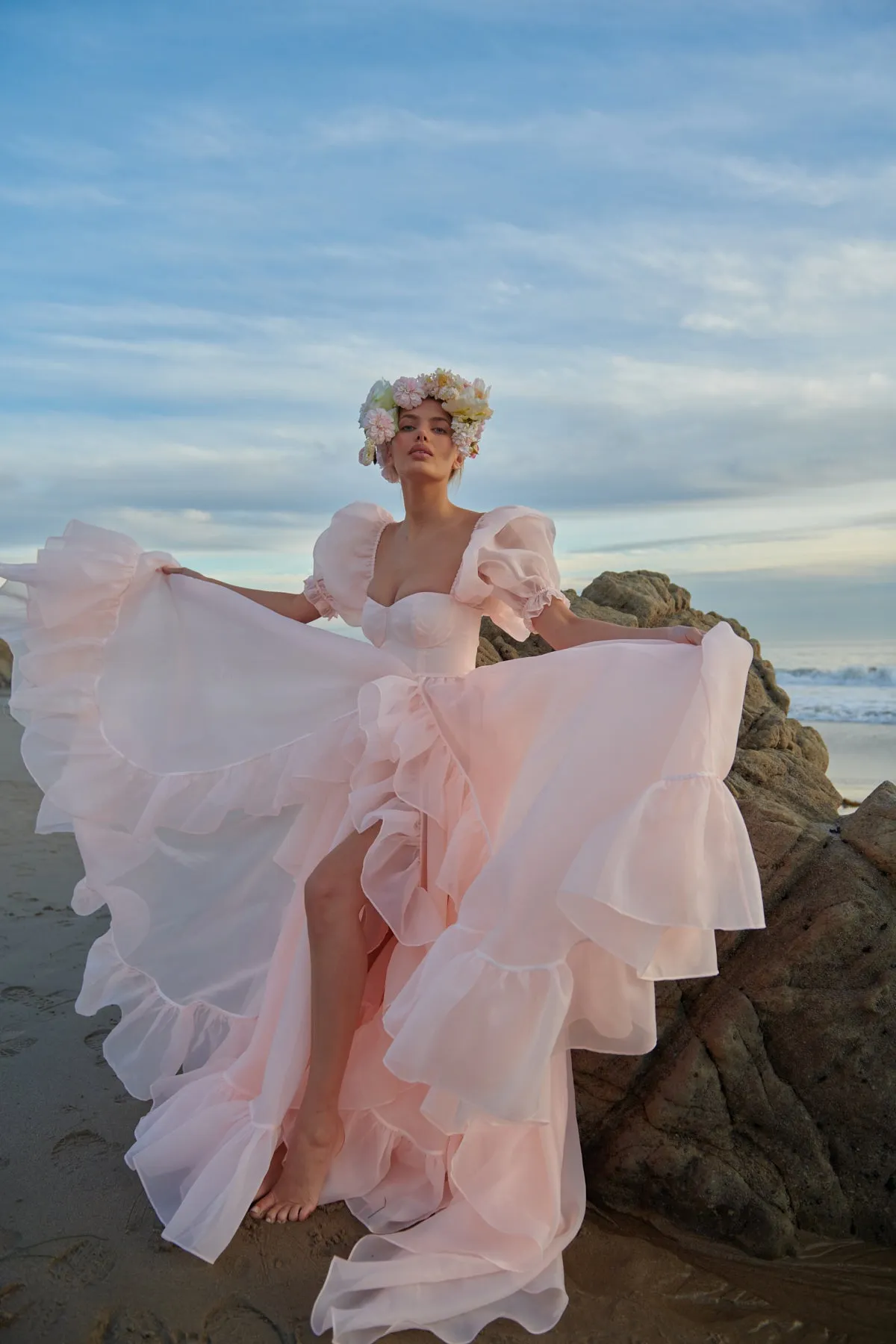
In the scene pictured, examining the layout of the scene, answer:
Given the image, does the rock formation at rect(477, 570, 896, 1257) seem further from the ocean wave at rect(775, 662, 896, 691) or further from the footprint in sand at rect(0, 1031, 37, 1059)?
the ocean wave at rect(775, 662, 896, 691)

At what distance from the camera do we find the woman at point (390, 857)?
8.84ft

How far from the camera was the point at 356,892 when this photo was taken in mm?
3193

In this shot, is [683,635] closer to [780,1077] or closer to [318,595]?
[780,1077]

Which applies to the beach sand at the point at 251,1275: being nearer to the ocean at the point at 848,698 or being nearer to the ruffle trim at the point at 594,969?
the ruffle trim at the point at 594,969

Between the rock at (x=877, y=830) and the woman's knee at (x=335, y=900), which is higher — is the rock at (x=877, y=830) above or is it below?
above

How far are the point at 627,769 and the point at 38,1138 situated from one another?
7.24 feet

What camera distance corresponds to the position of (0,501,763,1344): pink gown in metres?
2.68

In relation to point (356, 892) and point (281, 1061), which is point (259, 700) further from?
point (281, 1061)

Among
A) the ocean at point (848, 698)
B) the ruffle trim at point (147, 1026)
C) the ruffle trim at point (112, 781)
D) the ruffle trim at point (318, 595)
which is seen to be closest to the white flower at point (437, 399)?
the ruffle trim at point (318, 595)

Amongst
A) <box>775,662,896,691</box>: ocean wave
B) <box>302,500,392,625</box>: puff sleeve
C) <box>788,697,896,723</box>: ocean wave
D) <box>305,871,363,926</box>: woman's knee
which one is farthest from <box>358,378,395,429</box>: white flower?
<box>775,662,896,691</box>: ocean wave

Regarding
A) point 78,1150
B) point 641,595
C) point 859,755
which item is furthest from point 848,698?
point 78,1150

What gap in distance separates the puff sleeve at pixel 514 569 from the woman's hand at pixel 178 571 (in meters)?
1.08

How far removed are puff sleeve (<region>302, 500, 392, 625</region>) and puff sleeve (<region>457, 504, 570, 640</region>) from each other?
2.00 feet

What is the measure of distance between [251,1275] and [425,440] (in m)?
2.78
